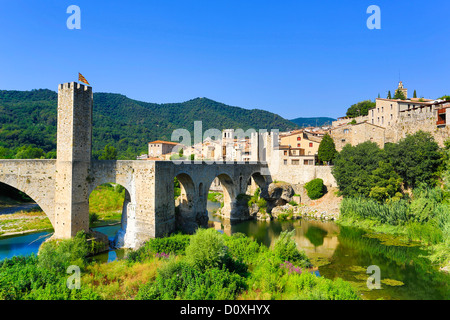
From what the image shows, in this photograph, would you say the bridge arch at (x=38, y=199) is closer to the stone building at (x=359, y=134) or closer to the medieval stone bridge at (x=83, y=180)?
the medieval stone bridge at (x=83, y=180)

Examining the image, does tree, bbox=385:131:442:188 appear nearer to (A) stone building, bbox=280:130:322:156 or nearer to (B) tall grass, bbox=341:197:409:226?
(B) tall grass, bbox=341:197:409:226

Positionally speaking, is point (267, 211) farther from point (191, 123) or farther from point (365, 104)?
point (191, 123)

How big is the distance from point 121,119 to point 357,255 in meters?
95.8

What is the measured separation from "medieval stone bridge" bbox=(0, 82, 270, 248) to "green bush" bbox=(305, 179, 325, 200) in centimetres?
1675

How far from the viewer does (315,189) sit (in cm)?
3422

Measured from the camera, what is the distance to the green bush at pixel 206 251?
1263cm

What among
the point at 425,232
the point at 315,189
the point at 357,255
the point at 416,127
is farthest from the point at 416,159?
the point at 357,255

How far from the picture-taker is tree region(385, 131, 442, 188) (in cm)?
2516

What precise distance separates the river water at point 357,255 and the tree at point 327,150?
1235cm

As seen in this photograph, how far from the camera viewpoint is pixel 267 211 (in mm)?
33344

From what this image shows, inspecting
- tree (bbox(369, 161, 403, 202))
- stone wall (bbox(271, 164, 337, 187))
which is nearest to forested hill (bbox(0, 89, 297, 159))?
stone wall (bbox(271, 164, 337, 187))

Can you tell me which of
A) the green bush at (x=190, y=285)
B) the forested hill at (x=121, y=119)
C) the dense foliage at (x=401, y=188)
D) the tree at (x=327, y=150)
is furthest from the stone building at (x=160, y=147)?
the green bush at (x=190, y=285)
